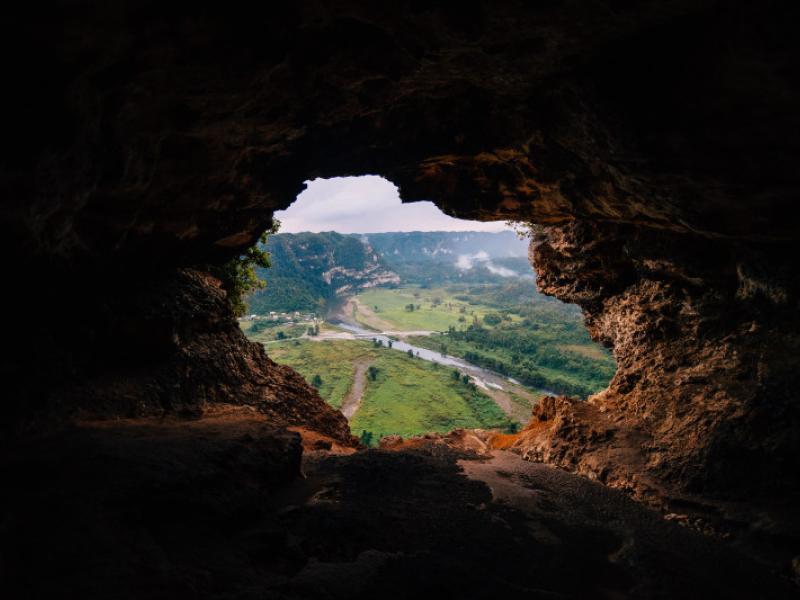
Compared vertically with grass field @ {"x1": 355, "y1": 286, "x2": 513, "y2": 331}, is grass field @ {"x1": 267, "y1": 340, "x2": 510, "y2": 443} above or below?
below

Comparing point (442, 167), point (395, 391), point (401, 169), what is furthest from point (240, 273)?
point (395, 391)

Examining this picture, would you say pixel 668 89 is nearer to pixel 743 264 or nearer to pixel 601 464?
pixel 743 264

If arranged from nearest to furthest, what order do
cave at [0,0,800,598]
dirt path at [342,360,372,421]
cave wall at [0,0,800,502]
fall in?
cave at [0,0,800,598], cave wall at [0,0,800,502], dirt path at [342,360,372,421]

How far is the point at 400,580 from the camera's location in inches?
303

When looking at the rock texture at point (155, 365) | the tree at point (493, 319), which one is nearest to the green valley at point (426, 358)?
the tree at point (493, 319)

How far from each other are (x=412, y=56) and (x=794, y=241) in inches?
421

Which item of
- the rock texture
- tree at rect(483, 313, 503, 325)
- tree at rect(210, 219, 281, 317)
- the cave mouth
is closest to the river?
the cave mouth

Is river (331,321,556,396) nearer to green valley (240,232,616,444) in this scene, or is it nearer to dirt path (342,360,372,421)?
green valley (240,232,616,444)

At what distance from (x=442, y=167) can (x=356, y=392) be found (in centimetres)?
6458

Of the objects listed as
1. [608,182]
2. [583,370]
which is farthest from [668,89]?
[583,370]

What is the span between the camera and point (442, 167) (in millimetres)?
16734

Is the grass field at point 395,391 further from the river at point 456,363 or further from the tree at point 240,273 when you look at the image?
the tree at point 240,273

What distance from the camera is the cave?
6.36 m

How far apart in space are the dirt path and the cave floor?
49767 mm
